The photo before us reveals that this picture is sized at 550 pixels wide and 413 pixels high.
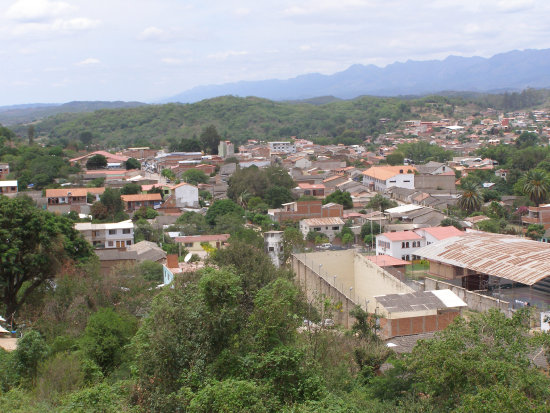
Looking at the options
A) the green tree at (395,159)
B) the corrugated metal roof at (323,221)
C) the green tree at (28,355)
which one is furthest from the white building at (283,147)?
the green tree at (28,355)

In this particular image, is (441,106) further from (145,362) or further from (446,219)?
(145,362)

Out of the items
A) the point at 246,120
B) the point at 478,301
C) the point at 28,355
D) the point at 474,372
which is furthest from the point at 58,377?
the point at 246,120

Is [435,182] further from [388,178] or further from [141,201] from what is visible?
[141,201]

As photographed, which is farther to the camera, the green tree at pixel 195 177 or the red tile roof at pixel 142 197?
the green tree at pixel 195 177

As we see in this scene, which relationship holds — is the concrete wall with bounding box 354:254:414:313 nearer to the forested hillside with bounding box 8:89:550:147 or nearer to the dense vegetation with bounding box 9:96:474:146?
the forested hillside with bounding box 8:89:550:147

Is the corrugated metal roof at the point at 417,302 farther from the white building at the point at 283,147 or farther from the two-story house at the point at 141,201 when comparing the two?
the white building at the point at 283,147

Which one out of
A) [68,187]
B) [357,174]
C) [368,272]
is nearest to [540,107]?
[357,174]
